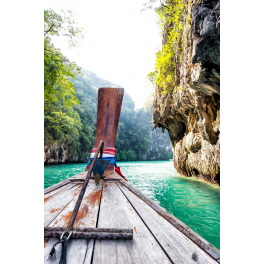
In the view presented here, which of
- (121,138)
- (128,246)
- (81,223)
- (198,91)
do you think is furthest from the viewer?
(121,138)

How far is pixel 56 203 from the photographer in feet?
5.05

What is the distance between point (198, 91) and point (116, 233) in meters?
5.25

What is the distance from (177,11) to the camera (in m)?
5.17

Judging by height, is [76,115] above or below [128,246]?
above

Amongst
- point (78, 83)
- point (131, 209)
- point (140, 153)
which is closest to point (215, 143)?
point (131, 209)

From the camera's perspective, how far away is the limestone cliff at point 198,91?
3244 mm

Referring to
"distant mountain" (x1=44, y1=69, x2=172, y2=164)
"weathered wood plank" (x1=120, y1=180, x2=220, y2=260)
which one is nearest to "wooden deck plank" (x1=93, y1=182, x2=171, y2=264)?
"weathered wood plank" (x1=120, y1=180, x2=220, y2=260)

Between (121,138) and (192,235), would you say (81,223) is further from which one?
(121,138)

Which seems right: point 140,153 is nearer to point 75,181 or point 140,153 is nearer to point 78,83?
point 78,83

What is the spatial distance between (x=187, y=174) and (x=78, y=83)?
37435mm

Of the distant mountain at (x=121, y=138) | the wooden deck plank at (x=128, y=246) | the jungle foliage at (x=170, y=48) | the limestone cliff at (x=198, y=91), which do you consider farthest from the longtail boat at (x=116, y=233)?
the distant mountain at (x=121, y=138)

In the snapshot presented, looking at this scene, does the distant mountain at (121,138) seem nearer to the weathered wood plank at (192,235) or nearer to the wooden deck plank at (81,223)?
the wooden deck plank at (81,223)

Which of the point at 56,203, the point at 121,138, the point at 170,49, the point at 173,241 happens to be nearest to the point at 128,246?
the point at 173,241

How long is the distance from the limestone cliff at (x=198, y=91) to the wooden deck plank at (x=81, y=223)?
3677 mm
